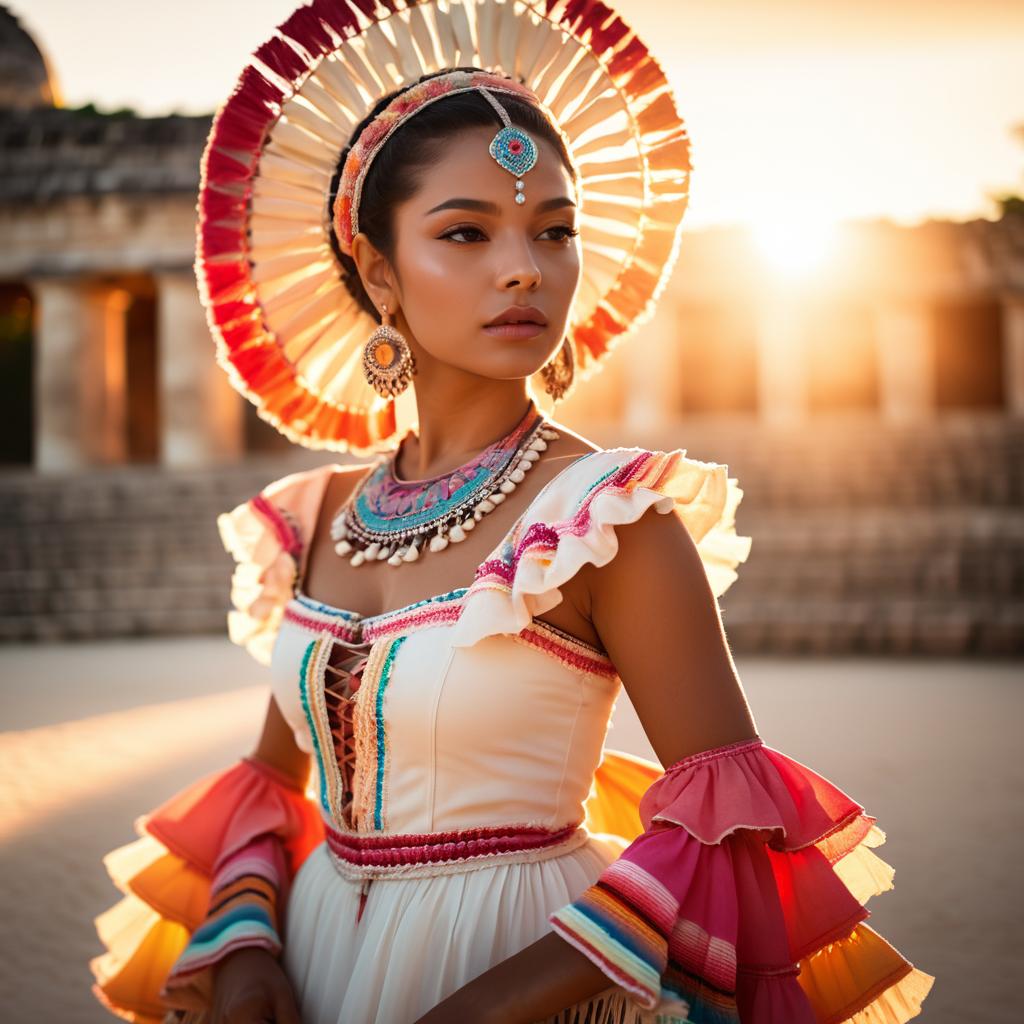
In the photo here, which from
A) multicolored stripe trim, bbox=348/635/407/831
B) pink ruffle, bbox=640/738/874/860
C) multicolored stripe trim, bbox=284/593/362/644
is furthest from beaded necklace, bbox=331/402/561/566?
pink ruffle, bbox=640/738/874/860

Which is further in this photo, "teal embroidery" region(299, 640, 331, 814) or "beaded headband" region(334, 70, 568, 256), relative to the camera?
"teal embroidery" region(299, 640, 331, 814)

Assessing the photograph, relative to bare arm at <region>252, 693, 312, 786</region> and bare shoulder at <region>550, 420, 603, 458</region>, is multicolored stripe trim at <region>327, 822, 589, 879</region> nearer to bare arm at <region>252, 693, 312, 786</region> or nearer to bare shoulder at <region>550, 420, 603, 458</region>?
bare arm at <region>252, 693, 312, 786</region>

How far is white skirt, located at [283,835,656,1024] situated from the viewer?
6.03 ft

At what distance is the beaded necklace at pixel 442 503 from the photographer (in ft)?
6.77

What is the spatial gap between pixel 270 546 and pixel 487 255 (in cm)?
83

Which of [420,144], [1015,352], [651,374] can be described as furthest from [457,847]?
[1015,352]

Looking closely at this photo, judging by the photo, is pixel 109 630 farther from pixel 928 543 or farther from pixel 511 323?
pixel 511 323

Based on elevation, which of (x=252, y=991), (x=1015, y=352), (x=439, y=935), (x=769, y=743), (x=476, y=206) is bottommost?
(x=769, y=743)

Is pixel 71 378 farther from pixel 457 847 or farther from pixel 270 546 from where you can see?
pixel 457 847

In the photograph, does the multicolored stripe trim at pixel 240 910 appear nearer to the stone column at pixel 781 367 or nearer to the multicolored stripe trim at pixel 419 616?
the multicolored stripe trim at pixel 419 616

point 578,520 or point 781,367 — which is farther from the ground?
point 781,367

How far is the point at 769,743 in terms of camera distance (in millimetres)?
6129

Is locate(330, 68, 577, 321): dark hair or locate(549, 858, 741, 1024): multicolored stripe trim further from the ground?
locate(330, 68, 577, 321): dark hair

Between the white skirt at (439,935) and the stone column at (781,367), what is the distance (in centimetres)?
1899
